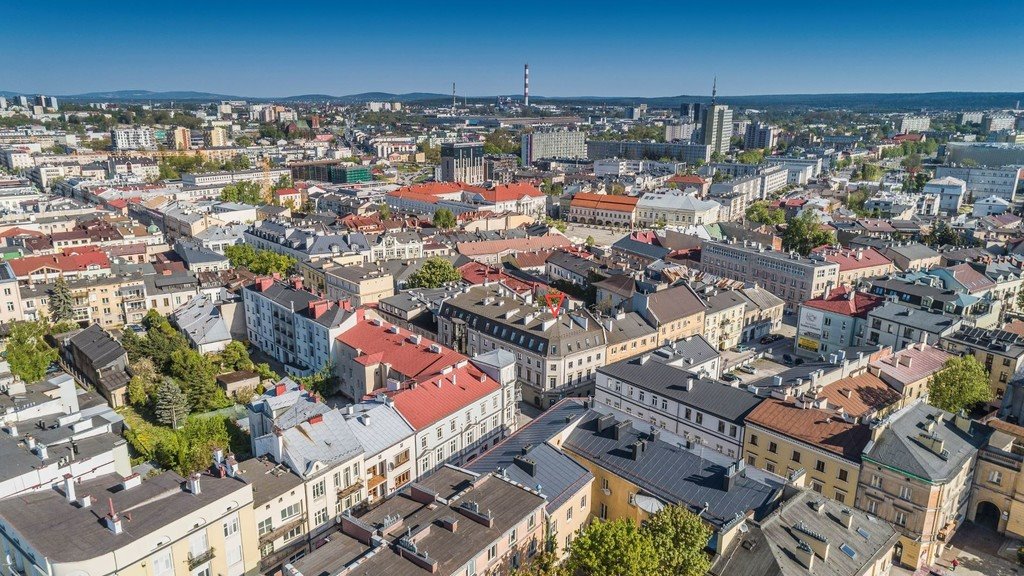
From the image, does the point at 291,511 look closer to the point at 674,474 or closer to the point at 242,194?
the point at 674,474

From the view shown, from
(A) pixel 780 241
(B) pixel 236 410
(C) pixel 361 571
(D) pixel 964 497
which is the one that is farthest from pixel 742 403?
(A) pixel 780 241

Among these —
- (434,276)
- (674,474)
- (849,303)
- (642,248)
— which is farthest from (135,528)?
(642,248)

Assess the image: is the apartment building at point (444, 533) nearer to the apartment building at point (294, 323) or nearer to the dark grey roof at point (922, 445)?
the dark grey roof at point (922, 445)

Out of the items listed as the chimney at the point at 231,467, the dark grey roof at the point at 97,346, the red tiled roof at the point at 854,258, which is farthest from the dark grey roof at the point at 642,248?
the chimney at the point at 231,467

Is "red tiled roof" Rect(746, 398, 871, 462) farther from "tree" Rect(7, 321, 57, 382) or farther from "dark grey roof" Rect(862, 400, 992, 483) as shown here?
"tree" Rect(7, 321, 57, 382)

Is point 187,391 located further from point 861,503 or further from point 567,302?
point 861,503
